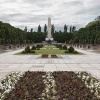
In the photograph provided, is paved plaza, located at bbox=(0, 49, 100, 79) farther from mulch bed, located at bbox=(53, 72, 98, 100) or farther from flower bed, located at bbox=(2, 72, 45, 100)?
mulch bed, located at bbox=(53, 72, 98, 100)

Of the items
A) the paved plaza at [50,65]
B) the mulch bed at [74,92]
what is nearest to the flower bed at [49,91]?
the mulch bed at [74,92]

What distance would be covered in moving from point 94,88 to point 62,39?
97.0 m

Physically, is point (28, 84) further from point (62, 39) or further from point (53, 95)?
point (62, 39)

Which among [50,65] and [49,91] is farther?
[50,65]

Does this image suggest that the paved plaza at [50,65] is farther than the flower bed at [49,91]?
Yes

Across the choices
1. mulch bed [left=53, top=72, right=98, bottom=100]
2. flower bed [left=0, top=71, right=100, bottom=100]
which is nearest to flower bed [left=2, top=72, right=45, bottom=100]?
A: flower bed [left=0, top=71, right=100, bottom=100]

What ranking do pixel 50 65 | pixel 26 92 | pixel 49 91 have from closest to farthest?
pixel 26 92 < pixel 49 91 < pixel 50 65

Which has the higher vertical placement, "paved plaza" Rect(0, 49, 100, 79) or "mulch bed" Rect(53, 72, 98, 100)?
"mulch bed" Rect(53, 72, 98, 100)

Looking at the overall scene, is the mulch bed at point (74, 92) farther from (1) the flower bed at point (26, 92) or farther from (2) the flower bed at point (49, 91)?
(1) the flower bed at point (26, 92)

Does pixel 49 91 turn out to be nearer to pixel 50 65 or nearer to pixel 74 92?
pixel 74 92

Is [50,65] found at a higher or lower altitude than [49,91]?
lower

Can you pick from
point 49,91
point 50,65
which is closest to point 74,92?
point 49,91

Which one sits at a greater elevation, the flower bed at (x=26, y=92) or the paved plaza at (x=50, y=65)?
the flower bed at (x=26, y=92)

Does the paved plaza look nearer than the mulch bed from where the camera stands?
No
